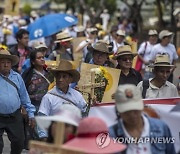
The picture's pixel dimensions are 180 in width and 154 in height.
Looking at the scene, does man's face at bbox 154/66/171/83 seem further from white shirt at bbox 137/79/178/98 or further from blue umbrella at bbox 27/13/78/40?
blue umbrella at bbox 27/13/78/40

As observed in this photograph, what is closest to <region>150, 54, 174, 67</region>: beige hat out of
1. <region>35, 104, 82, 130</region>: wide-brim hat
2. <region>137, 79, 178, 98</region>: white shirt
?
<region>137, 79, 178, 98</region>: white shirt

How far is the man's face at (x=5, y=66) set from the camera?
8992 millimetres

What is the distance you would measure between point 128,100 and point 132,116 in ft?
0.41

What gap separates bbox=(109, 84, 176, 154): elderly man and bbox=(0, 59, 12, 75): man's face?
3403mm

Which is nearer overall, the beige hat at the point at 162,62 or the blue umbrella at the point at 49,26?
the beige hat at the point at 162,62

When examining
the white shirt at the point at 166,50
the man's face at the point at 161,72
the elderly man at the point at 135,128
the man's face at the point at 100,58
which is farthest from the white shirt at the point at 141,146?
the white shirt at the point at 166,50

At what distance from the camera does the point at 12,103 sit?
888cm

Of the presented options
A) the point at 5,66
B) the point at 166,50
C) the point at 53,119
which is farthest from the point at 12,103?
the point at 166,50

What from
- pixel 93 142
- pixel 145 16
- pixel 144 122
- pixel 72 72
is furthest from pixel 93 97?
pixel 145 16

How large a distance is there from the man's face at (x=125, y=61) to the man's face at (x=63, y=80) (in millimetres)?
1940

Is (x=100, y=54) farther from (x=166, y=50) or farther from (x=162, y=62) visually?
(x=166, y=50)

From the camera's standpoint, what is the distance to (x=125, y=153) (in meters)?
5.70

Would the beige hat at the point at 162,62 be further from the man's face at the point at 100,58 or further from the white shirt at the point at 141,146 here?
the white shirt at the point at 141,146

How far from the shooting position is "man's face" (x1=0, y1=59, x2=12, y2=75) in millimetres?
8992
